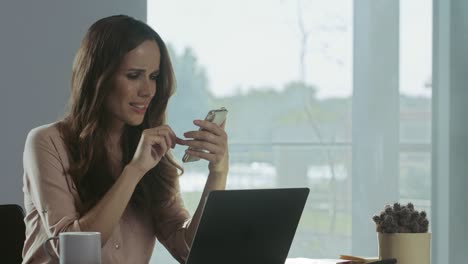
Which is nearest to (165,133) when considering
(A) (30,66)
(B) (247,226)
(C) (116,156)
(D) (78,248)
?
(C) (116,156)

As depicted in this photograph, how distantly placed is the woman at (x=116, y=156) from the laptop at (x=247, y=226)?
1.35 feet

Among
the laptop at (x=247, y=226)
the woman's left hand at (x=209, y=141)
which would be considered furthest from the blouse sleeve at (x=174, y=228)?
the laptop at (x=247, y=226)

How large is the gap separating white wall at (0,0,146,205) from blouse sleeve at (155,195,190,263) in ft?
4.06

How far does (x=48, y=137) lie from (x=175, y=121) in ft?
18.4

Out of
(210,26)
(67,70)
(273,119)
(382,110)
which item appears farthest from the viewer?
(273,119)

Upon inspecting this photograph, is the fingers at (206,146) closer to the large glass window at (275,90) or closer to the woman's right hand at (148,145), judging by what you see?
the woman's right hand at (148,145)

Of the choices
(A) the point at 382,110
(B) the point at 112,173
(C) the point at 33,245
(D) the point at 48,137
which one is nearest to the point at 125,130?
(B) the point at 112,173

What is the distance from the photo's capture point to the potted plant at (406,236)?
6.37 ft

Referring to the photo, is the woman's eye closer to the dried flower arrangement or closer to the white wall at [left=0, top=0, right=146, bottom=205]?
the dried flower arrangement

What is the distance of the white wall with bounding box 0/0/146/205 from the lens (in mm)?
3398

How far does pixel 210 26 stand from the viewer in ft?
24.4

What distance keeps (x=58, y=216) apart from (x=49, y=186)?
9cm

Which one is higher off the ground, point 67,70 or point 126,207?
point 67,70

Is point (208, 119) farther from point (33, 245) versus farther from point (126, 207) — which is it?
point (33, 245)
